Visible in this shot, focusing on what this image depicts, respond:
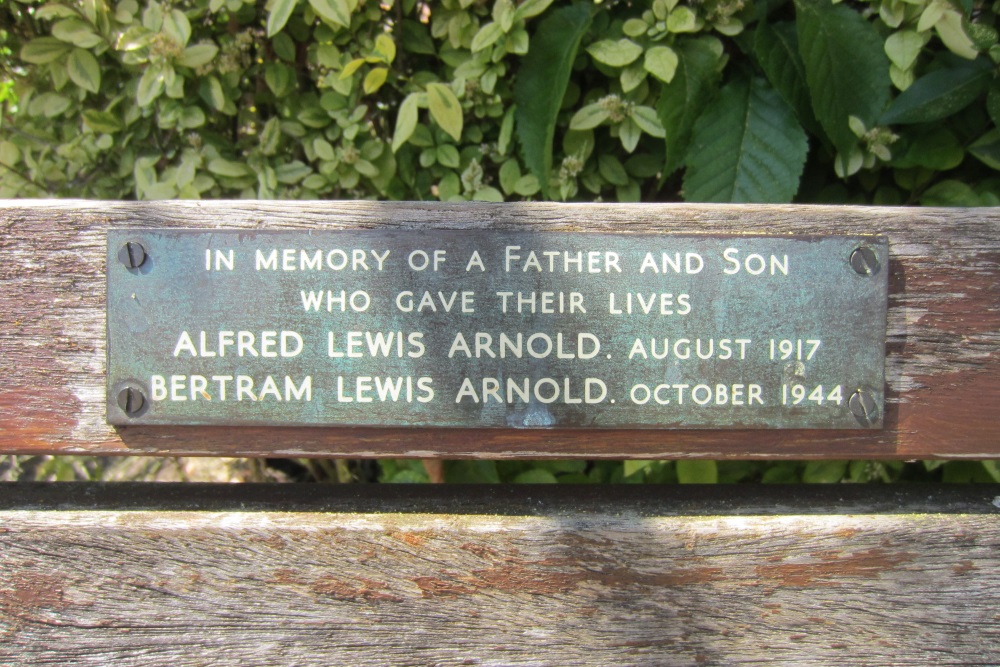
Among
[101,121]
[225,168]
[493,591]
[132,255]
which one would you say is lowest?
[493,591]

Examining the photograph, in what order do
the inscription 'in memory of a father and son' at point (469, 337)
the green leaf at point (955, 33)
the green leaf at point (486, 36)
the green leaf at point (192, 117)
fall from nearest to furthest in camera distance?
the inscription 'in memory of a father and son' at point (469, 337), the green leaf at point (955, 33), the green leaf at point (486, 36), the green leaf at point (192, 117)

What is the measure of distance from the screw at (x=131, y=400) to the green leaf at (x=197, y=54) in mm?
650

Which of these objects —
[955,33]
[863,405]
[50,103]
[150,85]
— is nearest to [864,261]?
[863,405]

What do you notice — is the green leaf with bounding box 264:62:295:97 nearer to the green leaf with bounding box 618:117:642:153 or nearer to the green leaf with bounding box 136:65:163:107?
the green leaf with bounding box 136:65:163:107

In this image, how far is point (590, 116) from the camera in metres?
1.27

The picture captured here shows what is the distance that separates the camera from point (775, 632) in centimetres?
A: 100

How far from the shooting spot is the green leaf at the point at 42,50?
4.24 feet

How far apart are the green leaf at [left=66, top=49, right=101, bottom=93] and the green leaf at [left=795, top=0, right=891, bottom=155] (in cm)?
131

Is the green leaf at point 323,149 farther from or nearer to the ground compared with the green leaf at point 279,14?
nearer to the ground

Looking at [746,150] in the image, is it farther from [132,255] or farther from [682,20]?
[132,255]

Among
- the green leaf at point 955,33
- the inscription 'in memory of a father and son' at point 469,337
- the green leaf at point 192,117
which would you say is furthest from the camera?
Answer: the green leaf at point 192,117

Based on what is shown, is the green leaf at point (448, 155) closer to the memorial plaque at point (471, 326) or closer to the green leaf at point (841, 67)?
the memorial plaque at point (471, 326)

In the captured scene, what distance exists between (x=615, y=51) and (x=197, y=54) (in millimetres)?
767

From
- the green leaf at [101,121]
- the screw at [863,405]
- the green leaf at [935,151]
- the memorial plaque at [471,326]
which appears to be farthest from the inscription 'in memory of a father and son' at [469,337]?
the green leaf at [101,121]
